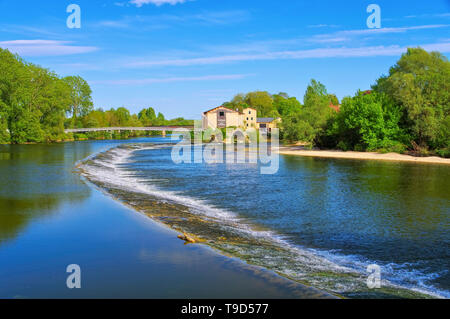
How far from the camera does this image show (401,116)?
4291 cm

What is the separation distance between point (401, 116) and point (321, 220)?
112ft

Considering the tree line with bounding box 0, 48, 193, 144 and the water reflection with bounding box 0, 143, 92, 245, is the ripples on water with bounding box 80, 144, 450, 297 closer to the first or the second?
the water reflection with bounding box 0, 143, 92, 245

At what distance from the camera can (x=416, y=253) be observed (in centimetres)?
1012

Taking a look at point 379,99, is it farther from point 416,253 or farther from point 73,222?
point 73,222

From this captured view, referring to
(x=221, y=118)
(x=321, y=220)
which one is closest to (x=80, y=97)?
(x=221, y=118)

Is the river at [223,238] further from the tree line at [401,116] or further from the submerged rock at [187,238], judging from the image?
the tree line at [401,116]

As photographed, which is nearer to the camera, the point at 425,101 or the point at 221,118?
the point at 425,101

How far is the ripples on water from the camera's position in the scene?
8531mm

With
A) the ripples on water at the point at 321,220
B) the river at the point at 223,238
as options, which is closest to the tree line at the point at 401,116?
the ripples on water at the point at 321,220

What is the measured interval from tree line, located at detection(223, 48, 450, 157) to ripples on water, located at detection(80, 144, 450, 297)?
1582cm

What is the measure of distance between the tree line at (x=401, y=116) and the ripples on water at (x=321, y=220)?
51.9 ft

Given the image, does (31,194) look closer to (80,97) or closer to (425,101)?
(425,101)

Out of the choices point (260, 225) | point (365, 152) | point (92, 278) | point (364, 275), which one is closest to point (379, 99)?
point (365, 152)

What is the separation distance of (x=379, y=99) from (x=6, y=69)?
177 ft
